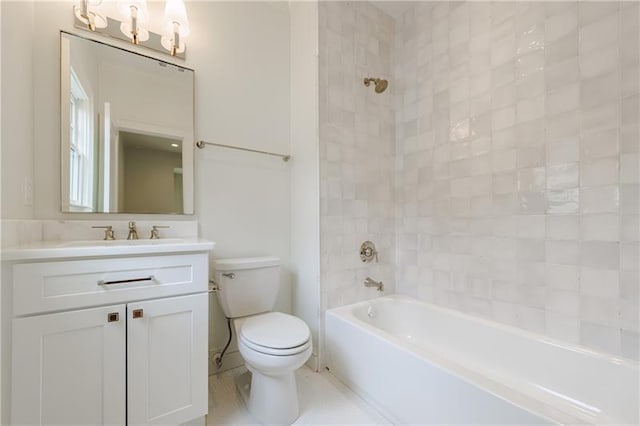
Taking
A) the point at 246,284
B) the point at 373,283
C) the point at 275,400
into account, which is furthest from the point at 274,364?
the point at 373,283

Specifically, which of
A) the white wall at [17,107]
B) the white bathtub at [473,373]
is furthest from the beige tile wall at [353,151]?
the white wall at [17,107]

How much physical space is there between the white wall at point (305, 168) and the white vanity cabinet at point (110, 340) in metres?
0.79

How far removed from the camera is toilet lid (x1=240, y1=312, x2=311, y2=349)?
52.0 inches

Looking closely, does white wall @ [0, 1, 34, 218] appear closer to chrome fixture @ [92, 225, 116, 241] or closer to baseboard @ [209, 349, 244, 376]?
chrome fixture @ [92, 225, 116, 241]

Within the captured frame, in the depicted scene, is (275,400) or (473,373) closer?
(473,373)

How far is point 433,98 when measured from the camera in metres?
1.99

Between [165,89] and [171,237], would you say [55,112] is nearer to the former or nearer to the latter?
[165,89]

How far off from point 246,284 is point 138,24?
159 cm

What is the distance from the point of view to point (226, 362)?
1.86 metres

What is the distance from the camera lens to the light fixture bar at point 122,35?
1.47 meters

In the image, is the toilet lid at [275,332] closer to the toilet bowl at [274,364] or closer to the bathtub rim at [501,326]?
the toilet bowl at [274,364]

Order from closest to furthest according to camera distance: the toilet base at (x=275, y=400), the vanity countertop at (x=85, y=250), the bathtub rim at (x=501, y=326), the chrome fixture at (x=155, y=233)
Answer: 1. the vanity countertop at (x=85, y=250)
2. the bathtub rim at (x=501, y=326)
3. the toilet base at (x=275, y=400)
4. the chrome fixture at (x=155, y=233)

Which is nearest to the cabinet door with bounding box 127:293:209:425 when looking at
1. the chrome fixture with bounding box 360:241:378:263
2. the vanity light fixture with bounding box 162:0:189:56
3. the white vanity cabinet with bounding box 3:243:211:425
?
the white vanity cabinet with bounding box 3:243:211:425

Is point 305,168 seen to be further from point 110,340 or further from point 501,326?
point 501,326
